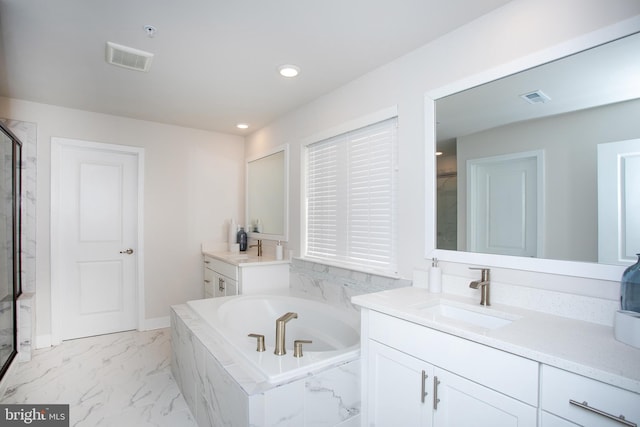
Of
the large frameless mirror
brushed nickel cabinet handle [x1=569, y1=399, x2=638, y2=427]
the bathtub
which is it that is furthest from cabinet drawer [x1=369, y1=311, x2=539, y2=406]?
the large frameless mirror

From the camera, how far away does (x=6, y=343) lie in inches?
102

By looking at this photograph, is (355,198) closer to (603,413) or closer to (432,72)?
(432,72)

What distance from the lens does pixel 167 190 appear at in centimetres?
383

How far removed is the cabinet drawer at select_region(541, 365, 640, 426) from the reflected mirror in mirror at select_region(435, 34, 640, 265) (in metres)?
0.60

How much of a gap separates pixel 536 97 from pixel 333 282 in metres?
1.87

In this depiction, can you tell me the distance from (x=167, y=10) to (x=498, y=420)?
7.72ft

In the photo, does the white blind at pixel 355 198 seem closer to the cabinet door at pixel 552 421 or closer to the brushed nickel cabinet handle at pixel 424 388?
the brushed nickel cabinet handle at pixel 424 388

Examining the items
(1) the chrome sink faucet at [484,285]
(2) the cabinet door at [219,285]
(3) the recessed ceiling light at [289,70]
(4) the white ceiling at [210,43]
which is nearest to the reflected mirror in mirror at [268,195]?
(2) the cabinet door at [219,285]

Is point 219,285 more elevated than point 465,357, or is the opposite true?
point 465,357

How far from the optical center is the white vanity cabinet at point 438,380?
111 cm

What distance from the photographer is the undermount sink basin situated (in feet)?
4.85

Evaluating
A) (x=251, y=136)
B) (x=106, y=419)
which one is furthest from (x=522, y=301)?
(x=251, y=136)

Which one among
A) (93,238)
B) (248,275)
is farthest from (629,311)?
(93,238)

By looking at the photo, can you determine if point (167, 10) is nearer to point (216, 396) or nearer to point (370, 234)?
point (370, 234)
